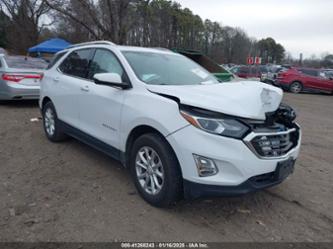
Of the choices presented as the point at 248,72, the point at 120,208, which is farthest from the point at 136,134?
the point at 248,72

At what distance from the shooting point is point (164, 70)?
13.8 ft

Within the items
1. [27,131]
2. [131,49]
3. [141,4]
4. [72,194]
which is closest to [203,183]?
[72,194]

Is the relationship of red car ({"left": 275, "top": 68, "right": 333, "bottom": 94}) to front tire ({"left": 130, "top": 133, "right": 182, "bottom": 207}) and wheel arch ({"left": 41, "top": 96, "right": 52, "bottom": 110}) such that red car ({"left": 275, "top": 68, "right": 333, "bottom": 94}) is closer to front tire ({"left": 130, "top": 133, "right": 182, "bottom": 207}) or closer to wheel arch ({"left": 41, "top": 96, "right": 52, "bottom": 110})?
wheel arch ({"left": 41, "top": 96, "right": 52, "bottom": 110})

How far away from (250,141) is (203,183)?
59cm

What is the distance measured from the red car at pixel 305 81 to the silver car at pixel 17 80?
15331 mm

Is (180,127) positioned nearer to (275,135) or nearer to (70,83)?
(275,135)

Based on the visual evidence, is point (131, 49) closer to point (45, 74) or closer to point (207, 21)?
point (45, 74)

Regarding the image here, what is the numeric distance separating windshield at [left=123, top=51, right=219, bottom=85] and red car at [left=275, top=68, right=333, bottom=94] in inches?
646

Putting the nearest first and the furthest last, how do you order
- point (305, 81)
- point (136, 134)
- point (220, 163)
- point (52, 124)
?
point (220, 163)
point (136, 134)
point (52, 124)
point (305, 81)

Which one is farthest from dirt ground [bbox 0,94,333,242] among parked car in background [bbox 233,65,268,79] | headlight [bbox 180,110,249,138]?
parked car in background [bbox 233,65,268,79]

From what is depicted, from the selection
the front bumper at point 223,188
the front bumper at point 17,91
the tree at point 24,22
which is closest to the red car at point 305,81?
the front bumper at point 17,91

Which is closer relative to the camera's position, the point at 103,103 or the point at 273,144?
the point at 273,144

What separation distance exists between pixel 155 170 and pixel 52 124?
293cm

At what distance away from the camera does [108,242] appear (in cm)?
288
